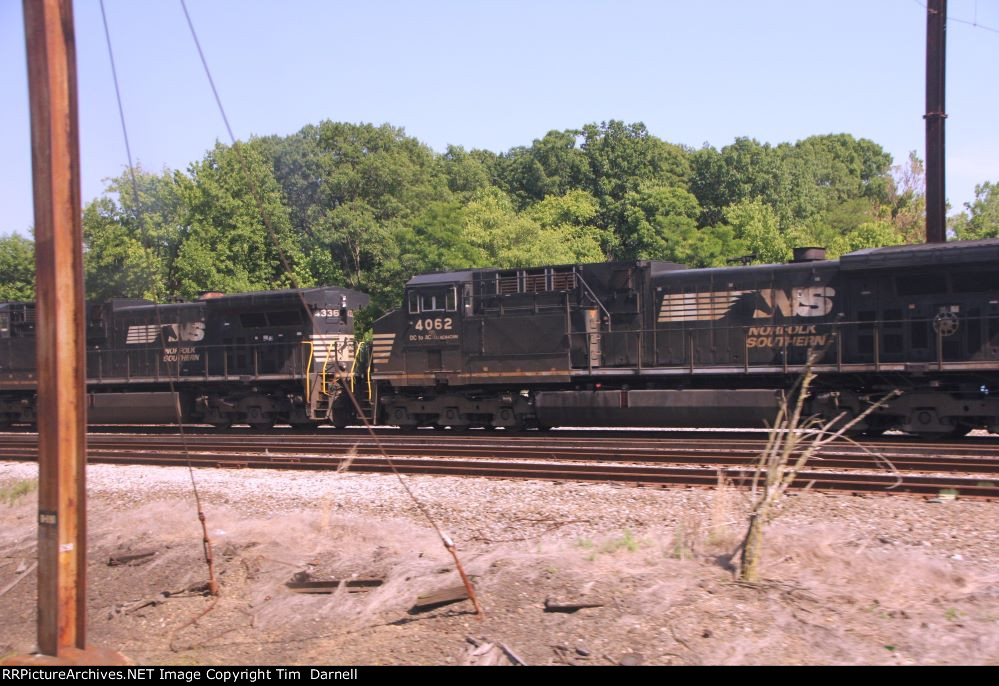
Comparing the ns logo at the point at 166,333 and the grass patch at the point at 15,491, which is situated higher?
the ns logo at the point at 166,333

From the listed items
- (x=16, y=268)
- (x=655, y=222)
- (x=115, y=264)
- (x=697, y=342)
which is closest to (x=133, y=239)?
(x=115, y=264)

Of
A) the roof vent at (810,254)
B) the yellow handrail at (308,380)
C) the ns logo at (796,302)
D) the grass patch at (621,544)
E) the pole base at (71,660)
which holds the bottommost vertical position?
the pole base at (71,660)

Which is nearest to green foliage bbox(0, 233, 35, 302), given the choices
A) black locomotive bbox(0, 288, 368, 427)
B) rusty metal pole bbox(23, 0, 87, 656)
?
black locomotive bbox(0, 288, 368, 427)

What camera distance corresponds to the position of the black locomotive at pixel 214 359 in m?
21.3

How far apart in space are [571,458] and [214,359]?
1239cm

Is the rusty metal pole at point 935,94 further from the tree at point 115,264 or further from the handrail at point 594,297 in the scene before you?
the tree at point 115,264

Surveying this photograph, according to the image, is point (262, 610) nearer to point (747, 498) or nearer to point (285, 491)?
point (285, 491)

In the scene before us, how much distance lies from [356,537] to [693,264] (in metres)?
31.4

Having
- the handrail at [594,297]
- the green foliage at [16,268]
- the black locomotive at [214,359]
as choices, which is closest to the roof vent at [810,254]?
the handrail at [594,297]

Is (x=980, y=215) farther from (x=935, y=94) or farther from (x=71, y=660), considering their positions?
(x=71, y=660)

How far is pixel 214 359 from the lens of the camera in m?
22.7

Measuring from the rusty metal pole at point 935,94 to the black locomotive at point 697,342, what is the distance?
4205 mm

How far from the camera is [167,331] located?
77.2 feet

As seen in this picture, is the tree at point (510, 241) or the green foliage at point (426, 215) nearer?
the tree at point (510, 241)
